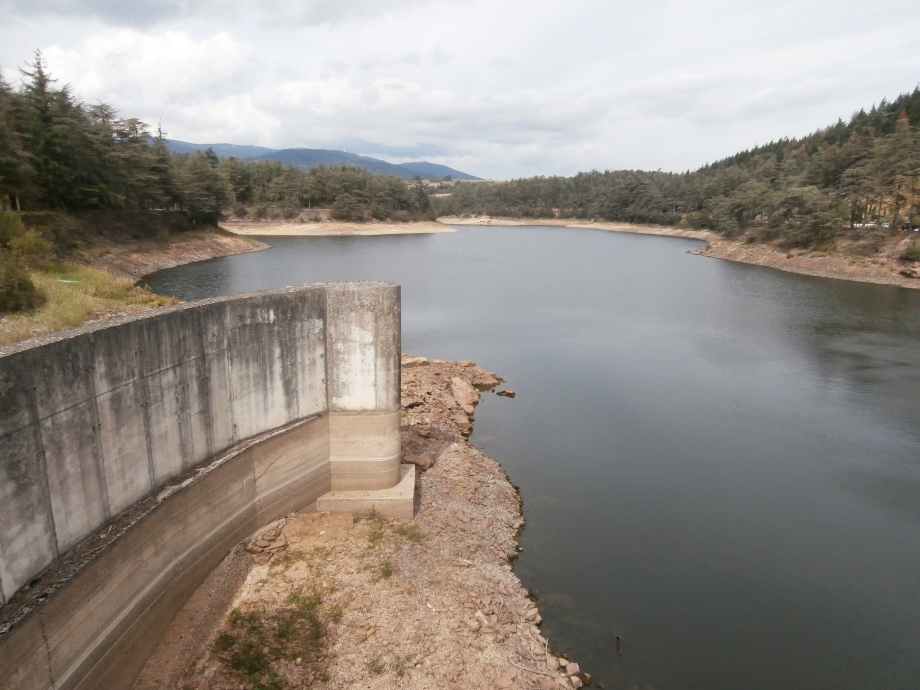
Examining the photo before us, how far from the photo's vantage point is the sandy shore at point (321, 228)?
7575cm

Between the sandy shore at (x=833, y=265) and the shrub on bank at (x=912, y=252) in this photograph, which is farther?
the sandy shore at (x=833, y=265)

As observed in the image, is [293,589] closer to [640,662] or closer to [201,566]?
[201,566]

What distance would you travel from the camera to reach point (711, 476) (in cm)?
1459

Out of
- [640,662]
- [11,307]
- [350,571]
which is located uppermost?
[11,307]

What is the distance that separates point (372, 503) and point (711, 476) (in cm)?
871

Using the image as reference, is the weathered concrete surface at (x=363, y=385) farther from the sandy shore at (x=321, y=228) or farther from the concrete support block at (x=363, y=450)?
the sandy shore at (x=321, y=228)

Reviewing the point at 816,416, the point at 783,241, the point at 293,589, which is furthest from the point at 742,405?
the point at 783,241

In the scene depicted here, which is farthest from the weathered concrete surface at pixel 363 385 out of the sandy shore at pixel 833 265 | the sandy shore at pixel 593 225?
the sandy shore at pixel 593 225

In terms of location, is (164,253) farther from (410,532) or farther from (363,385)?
(410,532)

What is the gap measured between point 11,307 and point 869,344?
108 ft

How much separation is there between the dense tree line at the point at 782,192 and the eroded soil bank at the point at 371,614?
5314 centimetres

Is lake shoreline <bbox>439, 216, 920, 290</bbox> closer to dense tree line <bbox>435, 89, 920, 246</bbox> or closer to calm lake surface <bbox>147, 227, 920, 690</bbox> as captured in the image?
dense tree line <bbox>435, 89, 920, 246</bbox>

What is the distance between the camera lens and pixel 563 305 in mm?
35906

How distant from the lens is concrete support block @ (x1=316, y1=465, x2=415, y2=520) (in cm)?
1090
